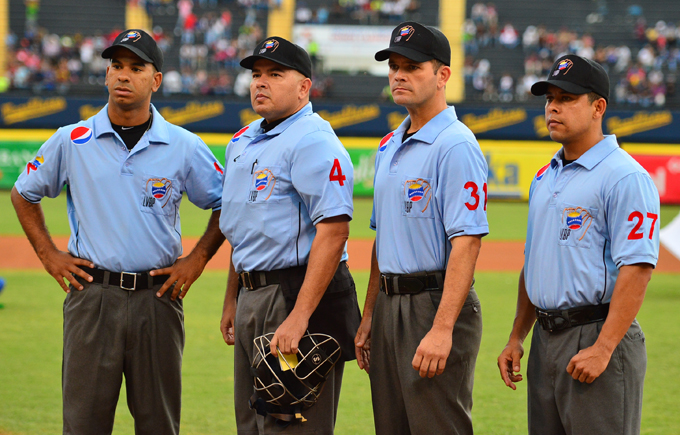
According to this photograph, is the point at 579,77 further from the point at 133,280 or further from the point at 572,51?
the point at 572,51

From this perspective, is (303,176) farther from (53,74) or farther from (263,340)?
(53,74)

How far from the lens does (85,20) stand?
102ft

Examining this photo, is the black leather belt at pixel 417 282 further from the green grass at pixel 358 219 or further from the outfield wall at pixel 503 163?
the outfield wall at pixel 503 163

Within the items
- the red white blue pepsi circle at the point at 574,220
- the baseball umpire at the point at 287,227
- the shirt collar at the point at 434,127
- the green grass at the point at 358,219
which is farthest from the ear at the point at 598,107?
the green grass at the point at 358,219

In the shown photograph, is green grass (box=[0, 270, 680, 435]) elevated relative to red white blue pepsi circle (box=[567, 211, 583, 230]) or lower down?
lower down

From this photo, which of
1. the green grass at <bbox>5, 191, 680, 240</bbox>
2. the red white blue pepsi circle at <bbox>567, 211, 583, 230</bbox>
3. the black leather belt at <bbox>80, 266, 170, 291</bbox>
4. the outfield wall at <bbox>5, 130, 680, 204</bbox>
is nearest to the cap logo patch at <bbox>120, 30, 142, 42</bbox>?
the black leather belt at <bbox>80, 266, 170, 291</bbox>

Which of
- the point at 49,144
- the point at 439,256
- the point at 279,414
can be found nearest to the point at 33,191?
the point at 49,144

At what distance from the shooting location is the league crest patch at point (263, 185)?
3.41 metres

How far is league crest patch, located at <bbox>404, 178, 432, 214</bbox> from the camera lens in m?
3.25

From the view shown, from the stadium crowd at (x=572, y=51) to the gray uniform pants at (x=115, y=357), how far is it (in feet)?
77.4

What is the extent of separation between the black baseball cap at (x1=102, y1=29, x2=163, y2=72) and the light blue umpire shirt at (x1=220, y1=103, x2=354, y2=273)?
777 millimetres

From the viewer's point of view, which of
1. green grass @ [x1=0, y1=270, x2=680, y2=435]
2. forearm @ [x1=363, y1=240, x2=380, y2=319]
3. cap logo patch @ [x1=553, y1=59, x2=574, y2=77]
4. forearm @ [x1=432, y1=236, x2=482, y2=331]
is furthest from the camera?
green grass @ [x1=0, y1=270, x2=680, y2=435]

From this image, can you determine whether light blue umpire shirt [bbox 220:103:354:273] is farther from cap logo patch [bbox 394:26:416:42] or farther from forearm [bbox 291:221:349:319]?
cap logo patch [bbox 394:26:416:42]

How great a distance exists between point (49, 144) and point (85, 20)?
1173 inches
